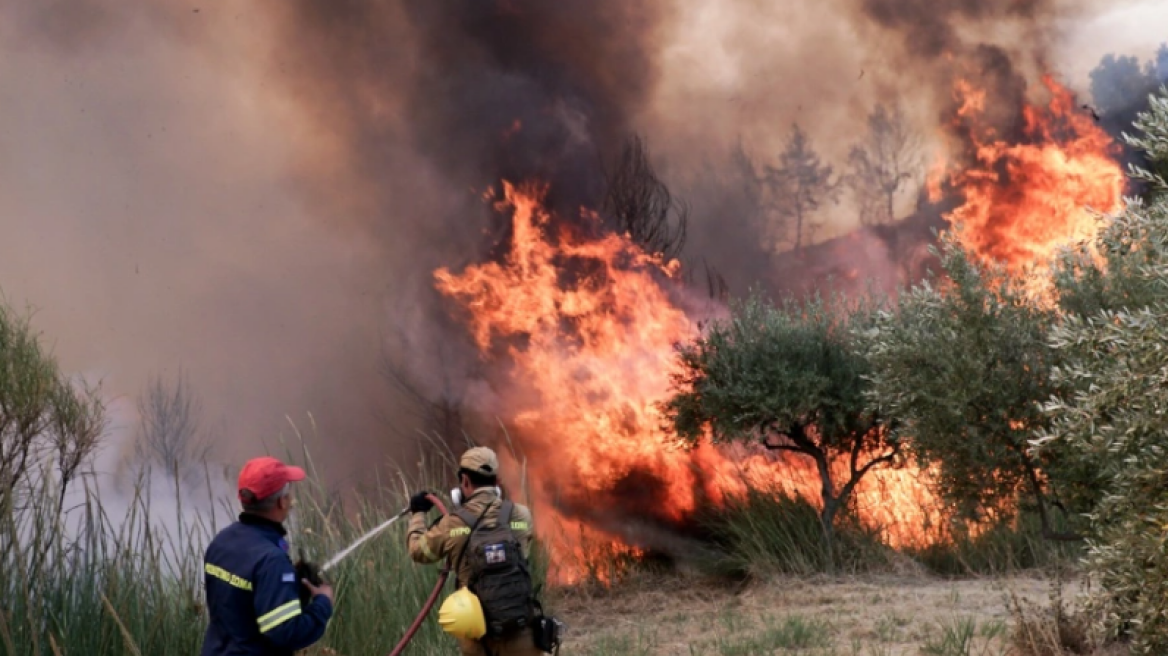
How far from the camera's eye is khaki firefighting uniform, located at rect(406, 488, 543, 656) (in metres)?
5.48

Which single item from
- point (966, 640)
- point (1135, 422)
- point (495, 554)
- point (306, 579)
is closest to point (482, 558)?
point (495, 554)

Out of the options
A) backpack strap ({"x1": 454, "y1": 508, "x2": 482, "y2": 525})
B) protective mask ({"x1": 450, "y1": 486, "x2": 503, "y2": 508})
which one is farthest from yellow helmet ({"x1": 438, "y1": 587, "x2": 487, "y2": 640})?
protective mask ({"x1": 450, "y1": 486, "x2": 503, "y2": 508})

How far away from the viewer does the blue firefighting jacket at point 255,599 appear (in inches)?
144

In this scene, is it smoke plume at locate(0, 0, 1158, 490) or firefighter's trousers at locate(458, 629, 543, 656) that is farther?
smoke plume at locate(0, 0, 1158, 490)

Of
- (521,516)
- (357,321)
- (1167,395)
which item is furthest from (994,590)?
(357,321)

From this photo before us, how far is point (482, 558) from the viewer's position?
17.6 feet

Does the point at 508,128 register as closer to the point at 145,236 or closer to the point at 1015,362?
the point at 145,236

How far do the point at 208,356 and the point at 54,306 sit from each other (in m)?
1.95

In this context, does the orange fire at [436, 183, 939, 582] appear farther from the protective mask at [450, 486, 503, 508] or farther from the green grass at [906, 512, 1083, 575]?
the protective mask at [450, 486, 503, 508]

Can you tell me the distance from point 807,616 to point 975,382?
3.52 meters

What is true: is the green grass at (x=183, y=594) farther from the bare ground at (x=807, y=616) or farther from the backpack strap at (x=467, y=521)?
the backpack strap at (x=467, y=521)

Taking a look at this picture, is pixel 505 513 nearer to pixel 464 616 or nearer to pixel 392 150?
pixel 464 616

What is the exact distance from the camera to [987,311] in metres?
8.39

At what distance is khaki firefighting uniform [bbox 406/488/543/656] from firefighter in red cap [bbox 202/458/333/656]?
1.63m
